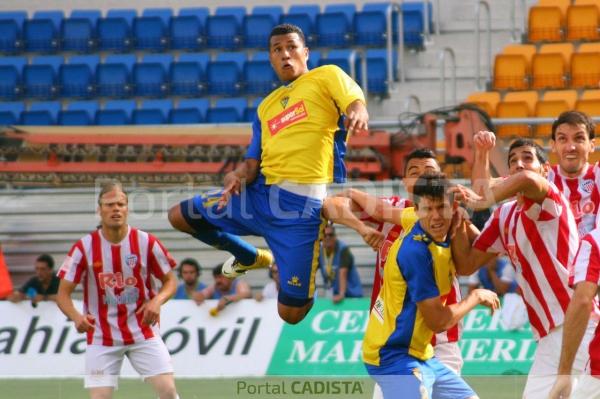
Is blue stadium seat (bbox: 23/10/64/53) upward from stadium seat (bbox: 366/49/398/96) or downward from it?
upward

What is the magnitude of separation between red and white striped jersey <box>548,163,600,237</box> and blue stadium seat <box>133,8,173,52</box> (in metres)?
13.5

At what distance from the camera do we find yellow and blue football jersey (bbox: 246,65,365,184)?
807 centimetres

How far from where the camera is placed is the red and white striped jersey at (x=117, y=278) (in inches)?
351

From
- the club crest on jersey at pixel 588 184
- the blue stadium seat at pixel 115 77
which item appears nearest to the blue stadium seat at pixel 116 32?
the blue stadium seat at pixel 115 77

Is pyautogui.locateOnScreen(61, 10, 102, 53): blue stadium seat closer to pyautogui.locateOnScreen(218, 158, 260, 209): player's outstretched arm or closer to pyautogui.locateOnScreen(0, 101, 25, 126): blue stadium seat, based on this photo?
pyautogui.locateOnScreen(0, 101, 25, 126): blue stadium seat

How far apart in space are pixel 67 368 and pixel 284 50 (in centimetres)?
553

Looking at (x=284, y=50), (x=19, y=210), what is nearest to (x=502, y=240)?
(x=284, y=50)

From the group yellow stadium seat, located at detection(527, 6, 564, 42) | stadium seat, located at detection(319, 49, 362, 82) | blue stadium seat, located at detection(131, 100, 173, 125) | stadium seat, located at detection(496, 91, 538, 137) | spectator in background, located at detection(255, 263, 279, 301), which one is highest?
yellow stadium seat, located at detection(527, 6, 564, 42)

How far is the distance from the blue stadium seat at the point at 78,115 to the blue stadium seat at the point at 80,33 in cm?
169

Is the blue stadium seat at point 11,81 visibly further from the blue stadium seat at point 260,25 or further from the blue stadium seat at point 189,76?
the blue stadium seat at point 260,25

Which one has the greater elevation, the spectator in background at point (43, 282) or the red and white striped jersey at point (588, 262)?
the red and white striped jersey at point (588, 262)

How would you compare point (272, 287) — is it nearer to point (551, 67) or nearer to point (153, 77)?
point (551, 67)

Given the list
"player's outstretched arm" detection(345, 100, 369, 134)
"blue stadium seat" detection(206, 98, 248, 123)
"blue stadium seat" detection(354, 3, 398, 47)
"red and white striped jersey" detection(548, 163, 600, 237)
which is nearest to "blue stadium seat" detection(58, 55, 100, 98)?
"blue stadium seat" detection(206, 98, 248, 123)

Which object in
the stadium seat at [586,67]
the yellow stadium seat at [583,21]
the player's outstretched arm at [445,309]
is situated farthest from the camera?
the yellow stadium seat at [583,21]
